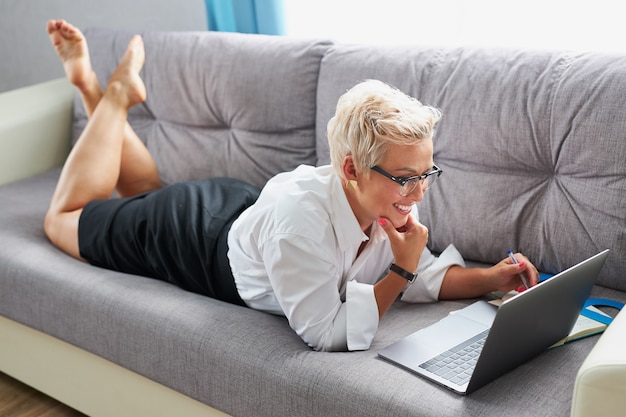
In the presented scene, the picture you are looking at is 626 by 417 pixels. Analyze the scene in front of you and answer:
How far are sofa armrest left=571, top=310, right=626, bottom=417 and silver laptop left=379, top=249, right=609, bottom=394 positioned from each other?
0.17 m

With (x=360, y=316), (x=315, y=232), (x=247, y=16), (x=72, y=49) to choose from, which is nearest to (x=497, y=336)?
(x=360, y=316)

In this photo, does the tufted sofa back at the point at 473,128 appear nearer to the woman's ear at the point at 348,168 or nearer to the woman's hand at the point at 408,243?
the woman's hand at the point at 408,243

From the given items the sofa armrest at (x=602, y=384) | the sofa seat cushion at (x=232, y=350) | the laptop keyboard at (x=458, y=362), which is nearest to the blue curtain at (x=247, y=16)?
Answer: the sofa seat cushion at (x=232, y=350)

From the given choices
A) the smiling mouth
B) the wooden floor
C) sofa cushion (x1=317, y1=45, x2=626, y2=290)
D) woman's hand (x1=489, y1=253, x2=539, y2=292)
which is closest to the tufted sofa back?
sofa cushion (x1=317, y1=45, x2=626, y2=290)

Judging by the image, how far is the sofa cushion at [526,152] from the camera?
188 centimetres

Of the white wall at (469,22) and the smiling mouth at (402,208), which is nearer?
the smiling mouth at (402,208)

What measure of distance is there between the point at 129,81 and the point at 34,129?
544 millimetres

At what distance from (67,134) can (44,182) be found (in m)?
0.26

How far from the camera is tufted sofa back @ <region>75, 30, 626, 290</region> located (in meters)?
1.89

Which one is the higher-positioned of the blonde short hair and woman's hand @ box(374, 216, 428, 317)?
the blonde short hair

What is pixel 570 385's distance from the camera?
→ 1534 mm

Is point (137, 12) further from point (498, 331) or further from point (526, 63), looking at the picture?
point (498, 331)

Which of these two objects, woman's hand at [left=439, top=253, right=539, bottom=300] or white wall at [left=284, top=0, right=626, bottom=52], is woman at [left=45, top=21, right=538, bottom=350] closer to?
woman's hand at [left=439, top=253, right=539, bottom=300]

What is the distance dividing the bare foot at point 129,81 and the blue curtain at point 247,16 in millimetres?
496
